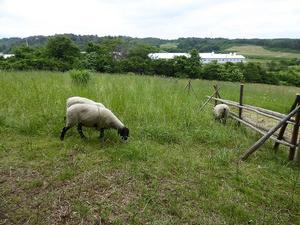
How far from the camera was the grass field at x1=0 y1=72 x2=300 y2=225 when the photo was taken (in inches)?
121

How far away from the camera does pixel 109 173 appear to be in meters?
3.93

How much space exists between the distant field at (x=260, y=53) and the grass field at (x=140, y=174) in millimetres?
72459

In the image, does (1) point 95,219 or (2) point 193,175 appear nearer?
(1) point 95,219

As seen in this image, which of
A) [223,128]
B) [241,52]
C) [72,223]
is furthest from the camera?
[241,52]

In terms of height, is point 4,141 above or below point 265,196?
above

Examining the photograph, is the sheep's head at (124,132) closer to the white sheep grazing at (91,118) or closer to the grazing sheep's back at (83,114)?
the white sheep grazing at (91,118)

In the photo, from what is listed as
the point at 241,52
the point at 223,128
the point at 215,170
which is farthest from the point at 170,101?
the point at 241,52

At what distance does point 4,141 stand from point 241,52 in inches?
3385

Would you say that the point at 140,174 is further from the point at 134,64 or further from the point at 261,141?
the point at 134,64

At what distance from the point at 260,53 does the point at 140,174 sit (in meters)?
A: 87.5

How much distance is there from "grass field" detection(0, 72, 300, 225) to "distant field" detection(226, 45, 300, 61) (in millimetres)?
72459

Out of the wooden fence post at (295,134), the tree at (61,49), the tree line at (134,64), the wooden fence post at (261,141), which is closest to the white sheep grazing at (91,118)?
the wooden fence post at (261,141)

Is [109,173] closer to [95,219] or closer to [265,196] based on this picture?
[95,219]

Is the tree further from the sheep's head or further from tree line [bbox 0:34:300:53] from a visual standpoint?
tree line [bbox 0:34:300:53]
